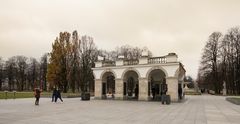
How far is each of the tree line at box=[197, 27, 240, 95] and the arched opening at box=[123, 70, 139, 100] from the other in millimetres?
20817

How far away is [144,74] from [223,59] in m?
27.0

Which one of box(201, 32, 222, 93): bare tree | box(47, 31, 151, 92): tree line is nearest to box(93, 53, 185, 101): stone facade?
box(47, 31, 151, 92): tree line

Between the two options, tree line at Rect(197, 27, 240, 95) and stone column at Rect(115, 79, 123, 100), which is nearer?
stone column at Rect(115, 79, 123, 100)

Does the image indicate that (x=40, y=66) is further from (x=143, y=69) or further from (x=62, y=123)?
(x=62, y=123)

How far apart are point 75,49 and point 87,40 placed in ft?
17.3

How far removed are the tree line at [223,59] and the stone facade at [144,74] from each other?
21.2 metres

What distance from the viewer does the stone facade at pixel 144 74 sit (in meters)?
25.8

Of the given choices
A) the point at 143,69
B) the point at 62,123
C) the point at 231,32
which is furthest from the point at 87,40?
the point at 62,123

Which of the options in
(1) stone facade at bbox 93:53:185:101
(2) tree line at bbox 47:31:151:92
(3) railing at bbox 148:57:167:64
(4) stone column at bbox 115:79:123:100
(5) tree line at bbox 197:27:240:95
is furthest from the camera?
(5) tree line at bbox 197:27:240:95

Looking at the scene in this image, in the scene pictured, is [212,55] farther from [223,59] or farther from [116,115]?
[116,115]

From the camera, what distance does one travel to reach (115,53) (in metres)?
62.2

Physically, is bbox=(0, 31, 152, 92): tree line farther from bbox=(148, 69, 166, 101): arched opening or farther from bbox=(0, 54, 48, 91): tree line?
bbox=(0, 54, 48, 91): tree line

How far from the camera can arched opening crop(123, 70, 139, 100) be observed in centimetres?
3085

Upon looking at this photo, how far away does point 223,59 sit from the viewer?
1906 inches
